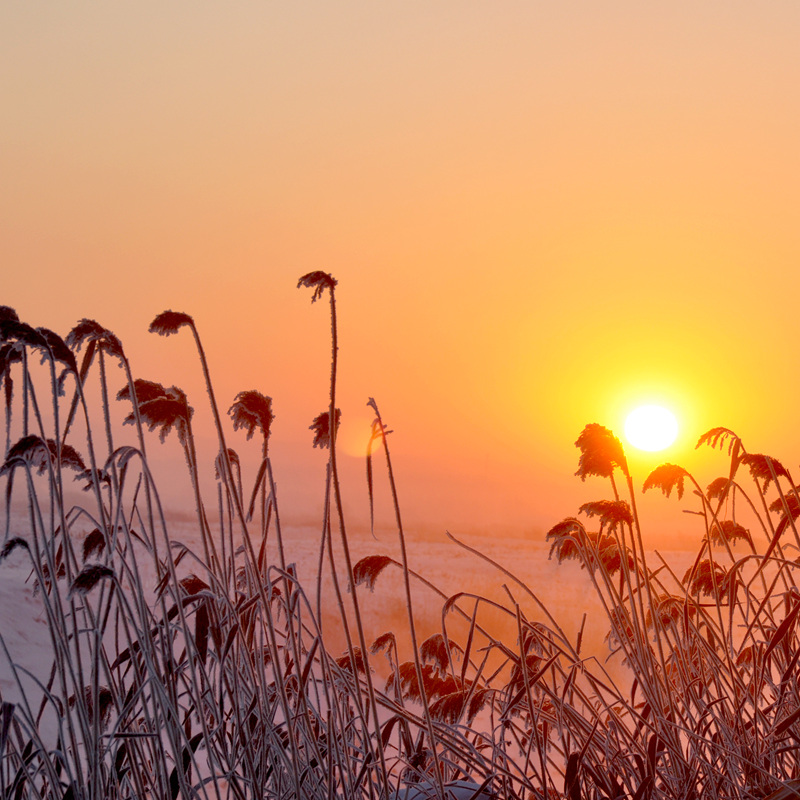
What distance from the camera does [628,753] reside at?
2.03 metres

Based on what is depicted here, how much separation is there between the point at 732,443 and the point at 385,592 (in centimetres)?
382

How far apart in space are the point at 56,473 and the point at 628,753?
1.55m

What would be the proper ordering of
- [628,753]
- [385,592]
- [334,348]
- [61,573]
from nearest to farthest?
[334,348]
[628,753]
[61,573]
[385,592]

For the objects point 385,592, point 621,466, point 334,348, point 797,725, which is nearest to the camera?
point 334,348

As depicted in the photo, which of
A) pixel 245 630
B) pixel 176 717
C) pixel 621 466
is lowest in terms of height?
pixel 176 717

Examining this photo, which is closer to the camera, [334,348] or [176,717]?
[334,348]

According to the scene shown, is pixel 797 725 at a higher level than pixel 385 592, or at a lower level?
lower

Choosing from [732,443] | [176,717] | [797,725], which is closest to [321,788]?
[176,717]

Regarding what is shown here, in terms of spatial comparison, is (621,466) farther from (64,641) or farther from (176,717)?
(64,641)

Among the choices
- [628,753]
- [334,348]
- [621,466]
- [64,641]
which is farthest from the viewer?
[628,753]

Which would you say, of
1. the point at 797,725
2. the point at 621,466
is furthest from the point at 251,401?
the point at 797,725

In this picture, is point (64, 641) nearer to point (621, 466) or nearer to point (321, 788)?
point (321, 788)

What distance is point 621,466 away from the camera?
177 cm

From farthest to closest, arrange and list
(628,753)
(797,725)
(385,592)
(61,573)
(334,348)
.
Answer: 1. (385,592)
2. (61,573)
3. (628,753)
4. (797,725)
5. (334,348)
